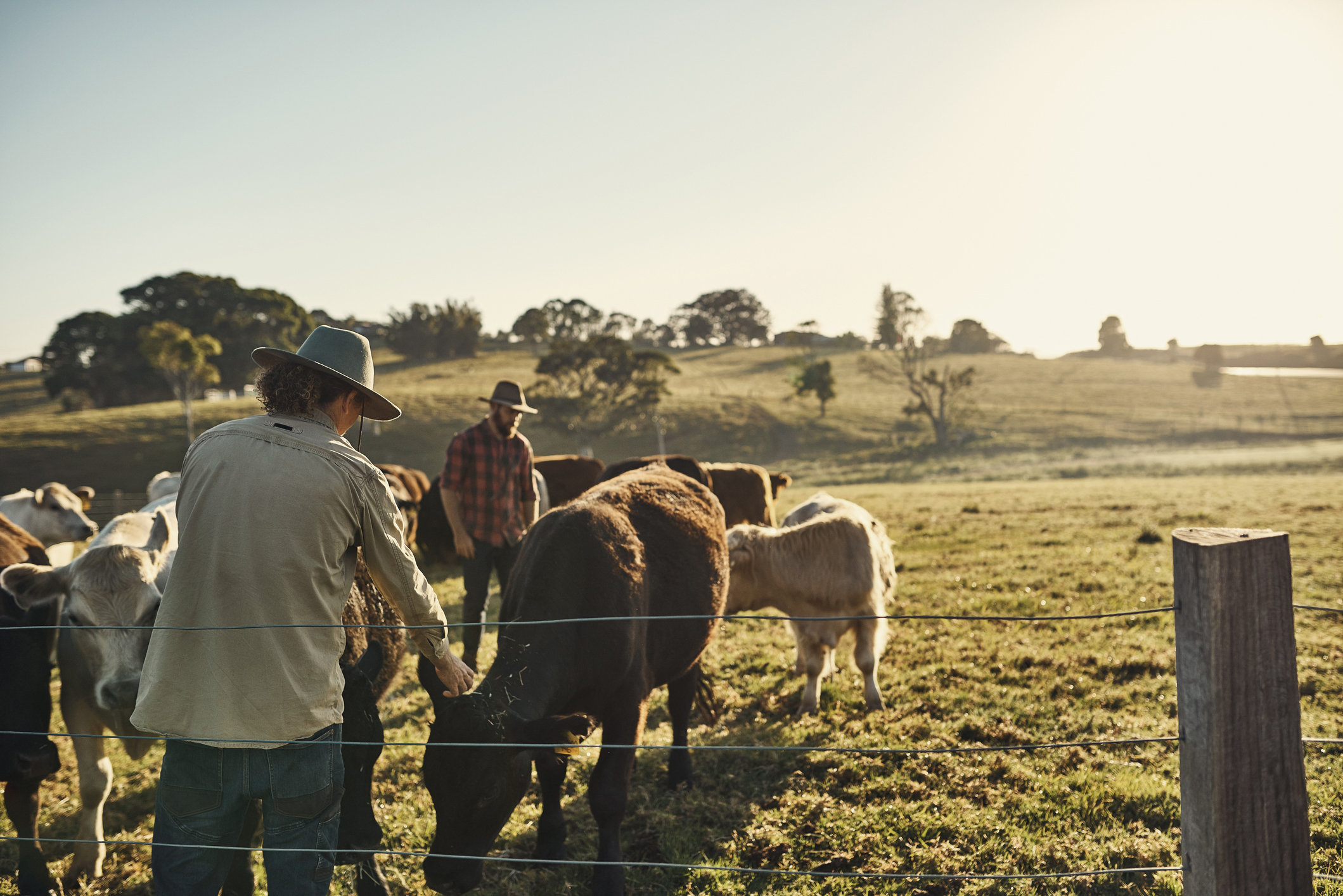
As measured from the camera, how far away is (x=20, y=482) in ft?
114

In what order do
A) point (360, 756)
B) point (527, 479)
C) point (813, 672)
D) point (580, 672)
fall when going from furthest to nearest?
point (527, 479), point (813, 672), point (360, 756), point (580, 672)

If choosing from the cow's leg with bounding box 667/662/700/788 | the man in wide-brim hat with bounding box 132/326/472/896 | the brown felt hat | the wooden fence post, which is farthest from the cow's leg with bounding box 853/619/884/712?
the man in wide-brim hat with bounding box 132/326/472/896

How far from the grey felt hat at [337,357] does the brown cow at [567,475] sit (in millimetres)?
12673

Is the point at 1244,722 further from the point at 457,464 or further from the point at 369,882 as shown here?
the point at 457,464

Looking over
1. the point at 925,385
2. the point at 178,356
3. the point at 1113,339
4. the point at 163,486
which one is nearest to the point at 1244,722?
the point at 163,486

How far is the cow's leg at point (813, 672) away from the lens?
608 centimetres

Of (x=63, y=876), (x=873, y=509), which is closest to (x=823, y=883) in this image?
(x=63, y=876)

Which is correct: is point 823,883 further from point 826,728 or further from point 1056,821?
point 826,728

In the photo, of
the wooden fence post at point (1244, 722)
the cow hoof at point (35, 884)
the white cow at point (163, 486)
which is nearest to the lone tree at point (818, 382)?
the white cow at point (163, 486)

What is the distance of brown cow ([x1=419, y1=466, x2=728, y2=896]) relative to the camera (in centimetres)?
315

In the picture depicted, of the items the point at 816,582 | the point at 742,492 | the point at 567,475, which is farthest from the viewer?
the point at 567,475

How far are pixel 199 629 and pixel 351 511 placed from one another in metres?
0.54

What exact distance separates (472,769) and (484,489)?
405 centimetres

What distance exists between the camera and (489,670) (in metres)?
3.95
